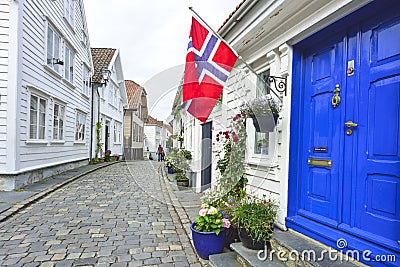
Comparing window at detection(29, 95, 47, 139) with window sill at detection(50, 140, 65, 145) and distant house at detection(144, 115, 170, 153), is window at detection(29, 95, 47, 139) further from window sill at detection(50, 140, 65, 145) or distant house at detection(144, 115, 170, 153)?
distant house at detection(144, 115, 170, 153)

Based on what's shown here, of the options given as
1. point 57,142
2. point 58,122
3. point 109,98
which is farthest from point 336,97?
point 109,98

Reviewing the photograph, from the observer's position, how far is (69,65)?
1120 centimetres

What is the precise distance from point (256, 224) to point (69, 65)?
11.0 m

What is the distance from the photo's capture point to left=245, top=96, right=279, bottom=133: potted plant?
3.19 meters

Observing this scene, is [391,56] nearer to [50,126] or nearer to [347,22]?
[347,22]

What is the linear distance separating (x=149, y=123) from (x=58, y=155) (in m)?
21.7

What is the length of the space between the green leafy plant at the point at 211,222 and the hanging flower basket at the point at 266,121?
3.98 ft

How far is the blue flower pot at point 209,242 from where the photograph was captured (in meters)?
3.22

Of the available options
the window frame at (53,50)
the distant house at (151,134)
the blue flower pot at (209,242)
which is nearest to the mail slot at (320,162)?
the blue flower pot at (209,242)

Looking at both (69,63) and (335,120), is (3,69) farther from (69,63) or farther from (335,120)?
(335,120)

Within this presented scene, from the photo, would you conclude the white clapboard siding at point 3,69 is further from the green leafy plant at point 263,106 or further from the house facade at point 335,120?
the green leafy plant at point 263,106

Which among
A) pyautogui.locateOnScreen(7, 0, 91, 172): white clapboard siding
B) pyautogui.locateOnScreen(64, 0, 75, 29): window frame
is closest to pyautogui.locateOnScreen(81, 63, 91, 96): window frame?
pyautogui.locateOnScreen(7, 0, 91, 172): white clapboard siding

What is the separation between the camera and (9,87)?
6.59m

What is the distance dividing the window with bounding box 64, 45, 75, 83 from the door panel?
1041 centimetres
